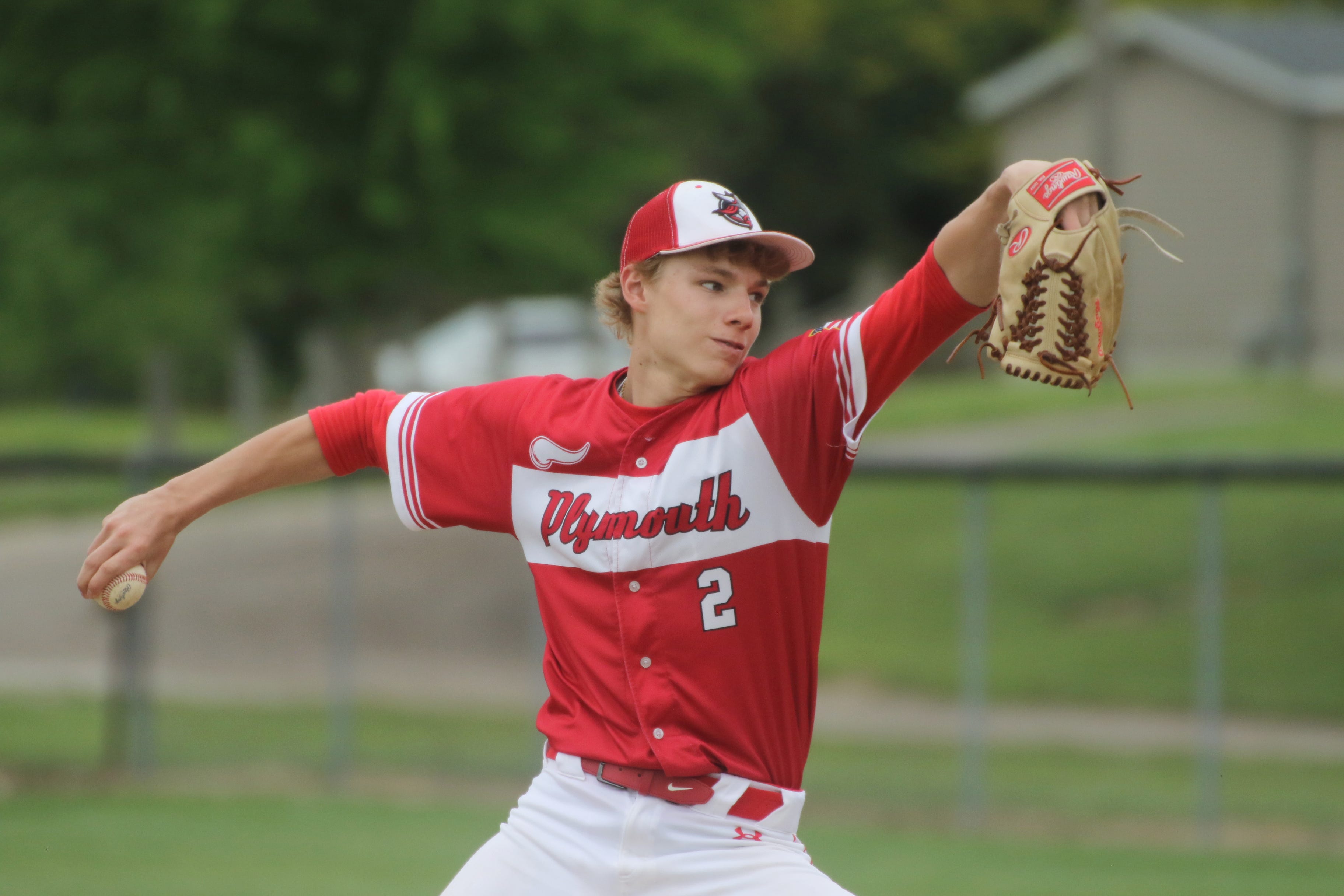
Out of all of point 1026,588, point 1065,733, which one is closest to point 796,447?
point 1065,733

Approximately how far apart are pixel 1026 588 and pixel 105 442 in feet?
38.8

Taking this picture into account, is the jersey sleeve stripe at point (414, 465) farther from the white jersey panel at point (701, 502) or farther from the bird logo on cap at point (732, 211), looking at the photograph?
the bird logo on cap at point (732, 211)

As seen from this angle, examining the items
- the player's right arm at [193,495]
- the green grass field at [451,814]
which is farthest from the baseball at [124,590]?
the green grass field at [451,814]

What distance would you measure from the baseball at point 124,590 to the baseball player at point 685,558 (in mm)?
23

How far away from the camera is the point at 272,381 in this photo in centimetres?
2088

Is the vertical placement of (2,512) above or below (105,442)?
below

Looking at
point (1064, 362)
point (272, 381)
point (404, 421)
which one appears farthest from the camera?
point (272, 381)

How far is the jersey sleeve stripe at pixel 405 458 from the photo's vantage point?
3.57 m

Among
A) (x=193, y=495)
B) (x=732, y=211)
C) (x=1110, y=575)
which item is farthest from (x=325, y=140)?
(x=732, y=211)

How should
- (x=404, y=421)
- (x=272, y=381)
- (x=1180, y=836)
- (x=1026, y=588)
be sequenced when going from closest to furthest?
(x=404, y=421)
(x=1180, y=836)
(x=1026, y=588)
(x=272, y=381)

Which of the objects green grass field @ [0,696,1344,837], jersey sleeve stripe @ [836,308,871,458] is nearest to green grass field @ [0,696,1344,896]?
green grass field @ [0,696,1344,837]

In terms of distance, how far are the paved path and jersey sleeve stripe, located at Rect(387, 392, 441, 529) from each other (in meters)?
6.38

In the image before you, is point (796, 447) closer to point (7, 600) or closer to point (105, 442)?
point (7, 600)

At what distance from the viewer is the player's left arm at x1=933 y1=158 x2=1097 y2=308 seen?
2.82 meters
